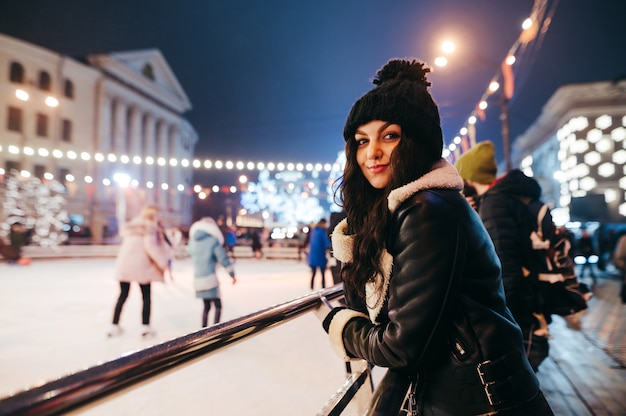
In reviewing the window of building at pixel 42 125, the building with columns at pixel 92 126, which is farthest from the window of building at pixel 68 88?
the window of building at pixel 42 125

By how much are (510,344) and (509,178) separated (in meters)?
2.28

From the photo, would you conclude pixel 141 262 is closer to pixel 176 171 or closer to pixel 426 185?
pixel 426 185

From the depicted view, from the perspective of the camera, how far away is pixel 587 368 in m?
4.23

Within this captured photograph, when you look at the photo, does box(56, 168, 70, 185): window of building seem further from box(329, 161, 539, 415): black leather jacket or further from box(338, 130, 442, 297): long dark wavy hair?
box(329, 161, 539, 415): black leather jacket

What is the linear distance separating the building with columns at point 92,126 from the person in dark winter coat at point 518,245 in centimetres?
1950

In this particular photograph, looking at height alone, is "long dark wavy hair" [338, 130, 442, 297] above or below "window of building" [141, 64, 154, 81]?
below

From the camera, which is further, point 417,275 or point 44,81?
point 44,81

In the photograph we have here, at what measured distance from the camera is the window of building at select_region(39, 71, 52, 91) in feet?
109

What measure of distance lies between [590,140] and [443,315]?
5650cm

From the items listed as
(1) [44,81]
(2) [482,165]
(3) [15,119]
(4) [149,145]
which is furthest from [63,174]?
(2) [482,165]

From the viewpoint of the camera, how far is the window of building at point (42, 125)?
3262 cm

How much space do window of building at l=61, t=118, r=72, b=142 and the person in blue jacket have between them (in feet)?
118

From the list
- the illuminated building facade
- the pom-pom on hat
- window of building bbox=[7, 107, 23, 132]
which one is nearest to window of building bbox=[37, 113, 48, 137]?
window of building bbox=[7, 107, 23, 132]

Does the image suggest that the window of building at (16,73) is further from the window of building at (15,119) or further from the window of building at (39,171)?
the window of building at (39,171)
